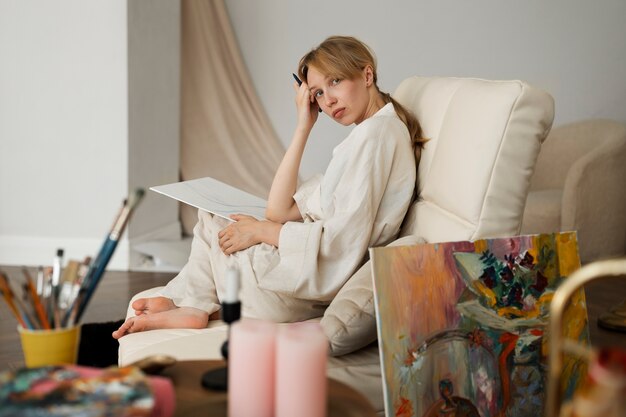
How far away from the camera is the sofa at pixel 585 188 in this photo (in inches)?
144

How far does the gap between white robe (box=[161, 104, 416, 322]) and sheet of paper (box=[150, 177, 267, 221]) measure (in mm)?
150

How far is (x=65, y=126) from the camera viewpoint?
12.2ft

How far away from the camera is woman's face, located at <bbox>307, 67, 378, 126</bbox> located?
202cm

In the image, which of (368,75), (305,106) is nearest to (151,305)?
(305,106)

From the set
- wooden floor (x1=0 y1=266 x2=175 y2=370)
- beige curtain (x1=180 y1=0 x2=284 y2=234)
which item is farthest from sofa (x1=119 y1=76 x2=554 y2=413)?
beige curtain (x1=180 y1=0 x2=284 y2=234)

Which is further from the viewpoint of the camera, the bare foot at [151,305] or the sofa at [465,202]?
the bare foot at [151,305]

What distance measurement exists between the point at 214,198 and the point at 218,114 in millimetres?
2312

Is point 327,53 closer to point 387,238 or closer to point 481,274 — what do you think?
point 387,238

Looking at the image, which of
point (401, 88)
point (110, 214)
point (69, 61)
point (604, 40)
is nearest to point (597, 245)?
point (604, 40)

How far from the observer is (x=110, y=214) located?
12.3 feet

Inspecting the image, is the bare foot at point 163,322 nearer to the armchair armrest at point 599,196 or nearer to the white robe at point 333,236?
the white robe at point 333,236

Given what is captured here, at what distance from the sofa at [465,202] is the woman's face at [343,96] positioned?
347mm

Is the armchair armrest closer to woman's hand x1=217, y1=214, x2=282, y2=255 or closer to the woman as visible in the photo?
the woman

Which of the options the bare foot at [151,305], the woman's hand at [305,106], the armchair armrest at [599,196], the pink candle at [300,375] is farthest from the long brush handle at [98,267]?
the armchair armrest at [599,196]
